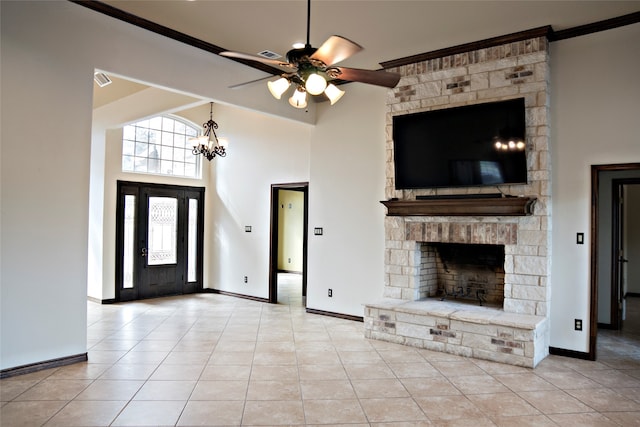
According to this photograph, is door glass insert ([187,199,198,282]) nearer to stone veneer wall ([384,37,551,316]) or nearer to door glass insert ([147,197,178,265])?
door glass insert ([147,197,178,265])

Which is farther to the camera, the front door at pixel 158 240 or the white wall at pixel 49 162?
the front door at pixel 158 240

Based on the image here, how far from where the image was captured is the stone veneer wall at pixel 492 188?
4.65 meters

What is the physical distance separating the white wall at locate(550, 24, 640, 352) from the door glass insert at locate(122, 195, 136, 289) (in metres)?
6.53

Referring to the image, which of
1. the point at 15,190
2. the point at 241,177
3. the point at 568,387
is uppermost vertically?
the point at 241,177

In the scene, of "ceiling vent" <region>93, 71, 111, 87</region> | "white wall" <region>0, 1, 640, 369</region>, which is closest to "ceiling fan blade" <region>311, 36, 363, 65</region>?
"white wall" <region>0, 1, 640, 369</region>

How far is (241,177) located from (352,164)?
261 centimetres

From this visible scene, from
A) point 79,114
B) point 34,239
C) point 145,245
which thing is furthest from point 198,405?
point 145,245

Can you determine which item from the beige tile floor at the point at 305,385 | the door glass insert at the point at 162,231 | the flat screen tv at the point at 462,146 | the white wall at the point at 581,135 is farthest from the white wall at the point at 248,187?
the white wall at the point at 581,135

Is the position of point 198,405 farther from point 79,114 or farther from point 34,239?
point 79,114

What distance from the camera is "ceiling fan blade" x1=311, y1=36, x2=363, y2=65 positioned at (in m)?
2.81

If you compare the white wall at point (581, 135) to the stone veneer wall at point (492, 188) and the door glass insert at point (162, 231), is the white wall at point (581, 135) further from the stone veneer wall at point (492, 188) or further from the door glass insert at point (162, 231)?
the door glass insert at point (162, 231)

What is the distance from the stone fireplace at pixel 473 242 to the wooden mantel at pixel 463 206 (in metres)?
0.01

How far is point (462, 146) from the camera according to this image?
509 cm

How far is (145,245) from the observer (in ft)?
25.9
